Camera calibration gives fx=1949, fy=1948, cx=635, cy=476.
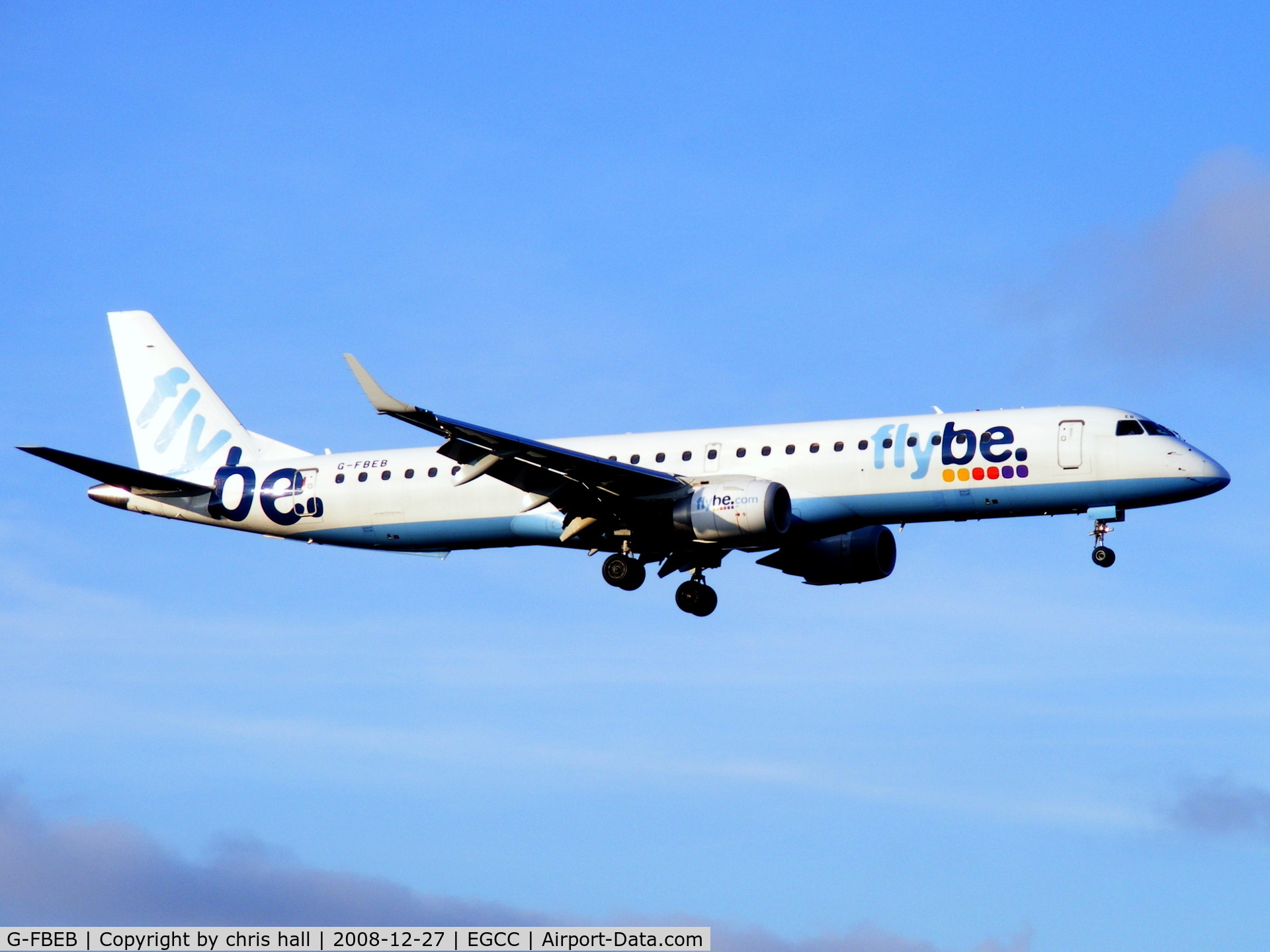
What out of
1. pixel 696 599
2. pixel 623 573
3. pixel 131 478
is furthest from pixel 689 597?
pixel 131 478

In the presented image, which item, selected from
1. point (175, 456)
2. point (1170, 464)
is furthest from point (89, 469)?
point (1170, 464)

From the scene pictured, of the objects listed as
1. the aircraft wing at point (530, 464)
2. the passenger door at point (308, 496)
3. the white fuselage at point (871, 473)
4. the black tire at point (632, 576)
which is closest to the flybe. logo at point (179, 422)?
the passenger door at point (308, 496)

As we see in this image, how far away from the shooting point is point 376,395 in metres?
41.8

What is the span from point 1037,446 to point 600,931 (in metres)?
18.2

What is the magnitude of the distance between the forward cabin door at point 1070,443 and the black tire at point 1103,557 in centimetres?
224

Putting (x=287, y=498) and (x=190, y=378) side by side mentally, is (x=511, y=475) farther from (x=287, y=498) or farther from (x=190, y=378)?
(x=190, y=378)

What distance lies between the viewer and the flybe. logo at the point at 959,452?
152ft

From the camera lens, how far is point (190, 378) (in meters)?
57.9

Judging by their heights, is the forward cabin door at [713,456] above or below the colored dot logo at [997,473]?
above

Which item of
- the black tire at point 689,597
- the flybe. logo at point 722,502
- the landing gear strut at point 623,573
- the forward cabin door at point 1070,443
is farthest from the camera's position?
the black tire at point 689,597

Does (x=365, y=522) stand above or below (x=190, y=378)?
below

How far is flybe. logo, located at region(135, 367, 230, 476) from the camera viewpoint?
184 feet

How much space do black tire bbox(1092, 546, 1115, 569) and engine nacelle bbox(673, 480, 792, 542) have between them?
7423mm

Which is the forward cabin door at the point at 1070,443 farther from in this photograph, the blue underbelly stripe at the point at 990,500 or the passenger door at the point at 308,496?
the passenger door at the point at 308,496
